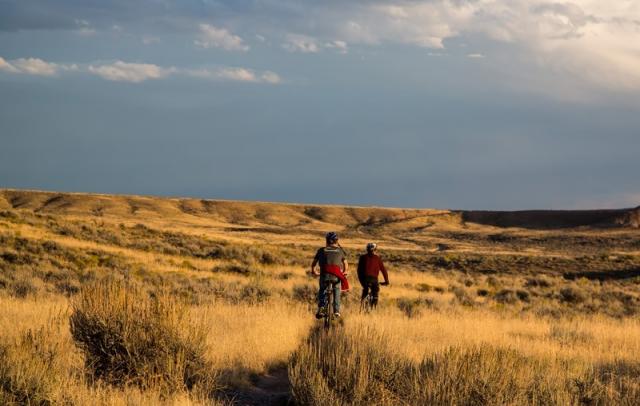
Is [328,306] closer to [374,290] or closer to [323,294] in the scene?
[323,294]

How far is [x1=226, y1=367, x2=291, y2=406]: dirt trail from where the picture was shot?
8.07 meters

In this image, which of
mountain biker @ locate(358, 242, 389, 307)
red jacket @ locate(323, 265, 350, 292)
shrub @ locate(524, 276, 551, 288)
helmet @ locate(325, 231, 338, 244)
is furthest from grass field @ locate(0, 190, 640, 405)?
helmet @ locate(325, 231, 338, 244)

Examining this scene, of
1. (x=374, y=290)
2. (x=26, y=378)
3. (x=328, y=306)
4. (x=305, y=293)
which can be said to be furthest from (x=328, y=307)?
(x=305, y=293)

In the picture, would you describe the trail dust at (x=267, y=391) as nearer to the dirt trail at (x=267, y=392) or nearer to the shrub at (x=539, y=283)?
the dirt trail at (x=267, y=392)

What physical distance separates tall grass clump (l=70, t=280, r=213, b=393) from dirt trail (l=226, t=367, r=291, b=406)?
46 centimetres

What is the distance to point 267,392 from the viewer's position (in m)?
8.73

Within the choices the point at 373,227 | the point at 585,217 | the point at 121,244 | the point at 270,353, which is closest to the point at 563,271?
the point at 121,244

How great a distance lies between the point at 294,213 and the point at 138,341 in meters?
106

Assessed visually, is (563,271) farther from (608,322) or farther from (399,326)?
(399,326)

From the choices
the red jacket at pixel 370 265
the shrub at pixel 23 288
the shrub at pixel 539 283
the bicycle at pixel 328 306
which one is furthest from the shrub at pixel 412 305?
the shrub at pixel 539 283

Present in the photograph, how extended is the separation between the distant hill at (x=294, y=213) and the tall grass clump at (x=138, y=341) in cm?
8349

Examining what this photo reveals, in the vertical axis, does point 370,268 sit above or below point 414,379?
above

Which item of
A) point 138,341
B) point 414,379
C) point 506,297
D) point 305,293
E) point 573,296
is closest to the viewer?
point 414,379

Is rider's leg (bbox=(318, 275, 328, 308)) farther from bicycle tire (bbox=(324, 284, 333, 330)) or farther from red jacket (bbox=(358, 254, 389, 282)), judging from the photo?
red jacket (bbox=(358, 254, 389, 282))
